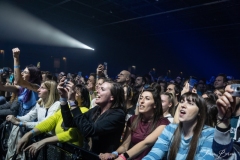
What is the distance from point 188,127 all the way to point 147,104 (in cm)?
55

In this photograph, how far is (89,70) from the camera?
13.6 metres

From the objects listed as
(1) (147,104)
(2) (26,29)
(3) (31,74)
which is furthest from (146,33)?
(1) (147,104)

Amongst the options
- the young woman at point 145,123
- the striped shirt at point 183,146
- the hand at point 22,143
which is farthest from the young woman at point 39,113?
the striped shirt at point 183,146

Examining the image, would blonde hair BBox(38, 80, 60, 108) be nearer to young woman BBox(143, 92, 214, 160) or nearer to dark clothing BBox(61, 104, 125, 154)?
dark clothing BBox(61, 104, 125, 154)

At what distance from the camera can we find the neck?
168 centimetres

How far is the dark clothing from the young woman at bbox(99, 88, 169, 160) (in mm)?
122

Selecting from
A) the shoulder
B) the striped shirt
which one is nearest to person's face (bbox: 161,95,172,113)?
the striped shirt

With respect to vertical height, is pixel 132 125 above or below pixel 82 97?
below

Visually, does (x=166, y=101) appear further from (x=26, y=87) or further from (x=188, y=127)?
(x=26, y=87)

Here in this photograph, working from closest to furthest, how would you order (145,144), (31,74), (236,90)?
(236,90)
(145,144)
(31,74)

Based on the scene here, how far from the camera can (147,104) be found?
2150 millimetres

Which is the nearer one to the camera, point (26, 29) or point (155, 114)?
point (155, 114)

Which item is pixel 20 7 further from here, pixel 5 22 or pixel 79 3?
pixel 79 3

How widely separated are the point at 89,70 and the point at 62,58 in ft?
6.61
